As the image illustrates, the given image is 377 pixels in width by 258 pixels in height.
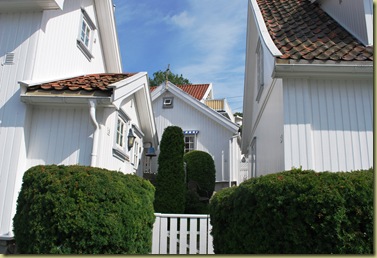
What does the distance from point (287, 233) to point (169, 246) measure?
4.16m

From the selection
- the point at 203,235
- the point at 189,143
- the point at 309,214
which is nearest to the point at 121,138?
the point at 203,235

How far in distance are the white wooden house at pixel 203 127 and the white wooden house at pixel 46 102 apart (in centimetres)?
986

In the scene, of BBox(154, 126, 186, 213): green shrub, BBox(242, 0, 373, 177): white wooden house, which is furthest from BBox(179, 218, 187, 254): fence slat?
BBox(154, 126, 186, 213): green shrub

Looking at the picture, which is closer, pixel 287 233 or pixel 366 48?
pixel 287 233

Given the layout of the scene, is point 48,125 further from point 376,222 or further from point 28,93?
point 376,222

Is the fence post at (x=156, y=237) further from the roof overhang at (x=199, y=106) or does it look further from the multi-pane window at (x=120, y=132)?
the roof overhang at (x=199, y=106)

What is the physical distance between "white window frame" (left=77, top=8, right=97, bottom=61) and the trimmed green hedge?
730 centimetres

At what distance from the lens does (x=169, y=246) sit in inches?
266

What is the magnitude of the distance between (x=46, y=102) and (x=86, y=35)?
363 cm

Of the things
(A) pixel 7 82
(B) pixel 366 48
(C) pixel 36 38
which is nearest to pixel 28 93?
(A) pixel 7 82

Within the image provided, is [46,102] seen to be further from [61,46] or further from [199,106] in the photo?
[199,106]

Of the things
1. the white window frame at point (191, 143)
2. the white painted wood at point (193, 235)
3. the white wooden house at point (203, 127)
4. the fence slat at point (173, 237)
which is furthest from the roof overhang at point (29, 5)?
the white window frame at point (191, 143)

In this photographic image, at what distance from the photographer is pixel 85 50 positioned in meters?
9.23

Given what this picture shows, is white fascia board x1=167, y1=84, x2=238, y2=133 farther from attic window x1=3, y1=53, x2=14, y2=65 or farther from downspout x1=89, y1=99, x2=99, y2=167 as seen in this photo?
attic window x1=3, y1=53, x2=14, y2=65
